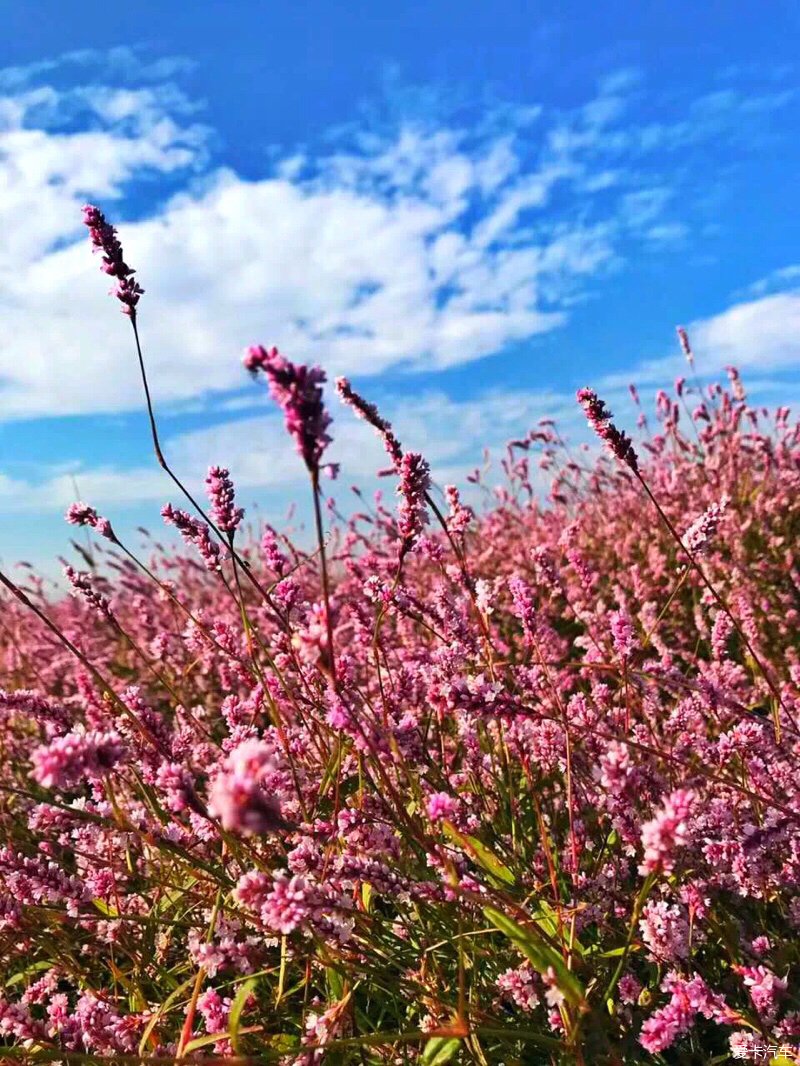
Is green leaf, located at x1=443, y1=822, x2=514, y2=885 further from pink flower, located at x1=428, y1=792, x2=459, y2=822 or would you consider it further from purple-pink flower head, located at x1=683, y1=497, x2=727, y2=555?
purple-pink flower head, located at x1=683, y1=497, x2=727, y2=555

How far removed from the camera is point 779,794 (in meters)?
2.45

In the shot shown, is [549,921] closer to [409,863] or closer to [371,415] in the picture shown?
[409,863]

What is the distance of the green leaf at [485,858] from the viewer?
185 centimetres

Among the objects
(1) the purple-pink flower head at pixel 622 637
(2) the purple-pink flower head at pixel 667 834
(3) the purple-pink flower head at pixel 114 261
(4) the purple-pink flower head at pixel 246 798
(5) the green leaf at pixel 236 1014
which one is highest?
(3) the purple-pink flower head at pixel 114 261

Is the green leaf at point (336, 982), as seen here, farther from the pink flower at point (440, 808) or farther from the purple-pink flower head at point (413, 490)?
the purple-pink flower head at point (413, 490)

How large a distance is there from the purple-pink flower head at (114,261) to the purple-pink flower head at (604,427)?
1.35 m

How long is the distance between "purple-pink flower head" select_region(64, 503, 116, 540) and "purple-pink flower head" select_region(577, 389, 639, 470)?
1526 mm

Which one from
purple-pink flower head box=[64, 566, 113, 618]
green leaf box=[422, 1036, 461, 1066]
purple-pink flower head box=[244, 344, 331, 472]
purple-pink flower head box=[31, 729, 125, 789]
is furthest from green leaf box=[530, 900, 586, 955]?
purple-pink flower head box=[64, 566, 113, 618]

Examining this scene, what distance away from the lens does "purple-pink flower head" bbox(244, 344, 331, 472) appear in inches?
48.4

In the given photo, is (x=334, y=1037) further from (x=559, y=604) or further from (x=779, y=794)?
A: (x=559, y=604)

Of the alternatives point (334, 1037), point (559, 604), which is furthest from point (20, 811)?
point (559, 604)

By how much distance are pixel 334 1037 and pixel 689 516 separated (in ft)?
17.2

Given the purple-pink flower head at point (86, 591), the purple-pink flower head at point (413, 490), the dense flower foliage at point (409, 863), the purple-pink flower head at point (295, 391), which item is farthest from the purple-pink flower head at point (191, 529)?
the purple-pink flower head at point (295, 391)

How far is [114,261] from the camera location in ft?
8.34
